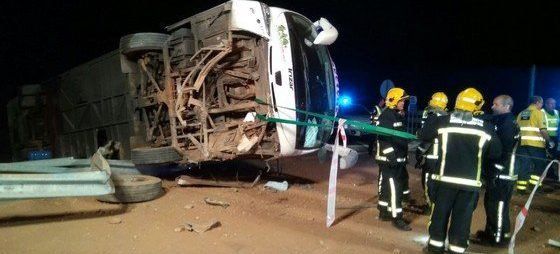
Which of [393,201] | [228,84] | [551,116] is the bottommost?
[393,201]

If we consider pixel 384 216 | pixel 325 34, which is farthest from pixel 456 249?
pixel 325 34

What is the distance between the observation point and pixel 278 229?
401 centimetres

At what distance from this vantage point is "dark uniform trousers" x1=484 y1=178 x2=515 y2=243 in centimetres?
380

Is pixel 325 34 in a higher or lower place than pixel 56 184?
higher

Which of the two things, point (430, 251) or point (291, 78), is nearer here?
point (430, 251)

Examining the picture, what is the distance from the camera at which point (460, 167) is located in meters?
3.27

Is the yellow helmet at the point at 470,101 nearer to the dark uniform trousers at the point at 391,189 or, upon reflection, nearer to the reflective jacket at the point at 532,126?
the dark uniform trousers at the point at 391,189

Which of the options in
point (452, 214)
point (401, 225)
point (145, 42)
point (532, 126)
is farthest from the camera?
point (532, 126)

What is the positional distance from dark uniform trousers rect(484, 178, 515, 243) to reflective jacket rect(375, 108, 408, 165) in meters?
0.99

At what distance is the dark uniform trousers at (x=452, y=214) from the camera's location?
3266 mm

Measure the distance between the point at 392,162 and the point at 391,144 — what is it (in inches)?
8.7

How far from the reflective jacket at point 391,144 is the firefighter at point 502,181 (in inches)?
37.1

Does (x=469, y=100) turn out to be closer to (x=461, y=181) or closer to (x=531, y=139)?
(x=461, y=181)

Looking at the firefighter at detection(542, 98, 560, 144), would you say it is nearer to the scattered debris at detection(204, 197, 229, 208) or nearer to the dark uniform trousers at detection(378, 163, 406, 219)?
the dark uniform trousers at detection(378, 163, 406, 219)
